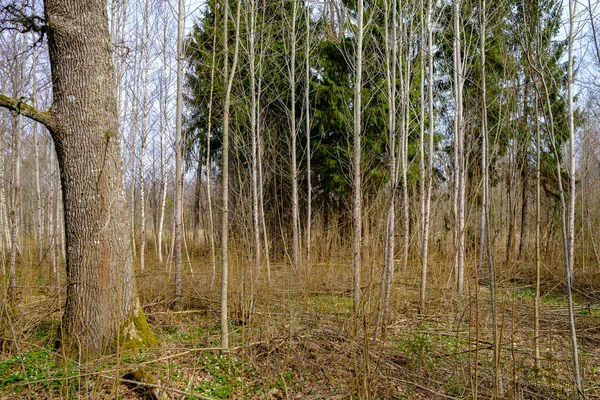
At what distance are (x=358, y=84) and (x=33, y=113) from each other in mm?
3628

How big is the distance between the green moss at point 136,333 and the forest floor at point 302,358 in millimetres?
130

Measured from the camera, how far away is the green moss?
379 centimetres

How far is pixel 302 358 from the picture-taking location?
4016 mm

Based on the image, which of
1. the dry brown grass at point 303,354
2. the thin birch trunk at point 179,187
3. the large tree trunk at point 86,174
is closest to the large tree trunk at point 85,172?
the large tree trunk at point 86,174

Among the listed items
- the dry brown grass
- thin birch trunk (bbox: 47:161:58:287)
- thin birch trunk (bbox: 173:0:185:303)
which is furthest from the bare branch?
thin birch trunk (bbox: 173:0:185:303)

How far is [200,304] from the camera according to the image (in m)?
6.27

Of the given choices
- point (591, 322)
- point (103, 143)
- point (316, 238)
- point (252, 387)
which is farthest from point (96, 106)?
point (316, 238)

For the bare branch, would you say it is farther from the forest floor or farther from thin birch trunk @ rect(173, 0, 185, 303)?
thin birch trunk @ rect(173, 0, 185, 303)

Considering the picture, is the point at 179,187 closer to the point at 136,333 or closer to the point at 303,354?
Answer: the point at 136,333

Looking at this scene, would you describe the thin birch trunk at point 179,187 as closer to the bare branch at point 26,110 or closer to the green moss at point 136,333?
the green moss at point 136,333

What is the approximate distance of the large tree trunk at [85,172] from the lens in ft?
11.9

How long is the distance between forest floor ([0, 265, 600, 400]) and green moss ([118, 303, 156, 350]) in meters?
0.13

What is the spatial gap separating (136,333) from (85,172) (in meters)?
1.66

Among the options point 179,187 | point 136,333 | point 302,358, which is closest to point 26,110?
point 136,333
